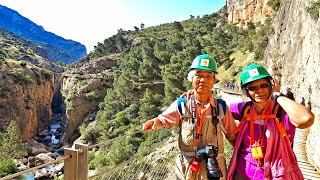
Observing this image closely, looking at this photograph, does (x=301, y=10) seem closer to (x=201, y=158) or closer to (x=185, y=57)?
(x=201, y=158)

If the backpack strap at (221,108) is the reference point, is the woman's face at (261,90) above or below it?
above

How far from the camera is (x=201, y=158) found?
8.24ft

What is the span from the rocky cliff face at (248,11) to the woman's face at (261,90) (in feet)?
139

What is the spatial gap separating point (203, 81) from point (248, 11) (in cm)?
4920

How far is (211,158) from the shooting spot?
8.09ft

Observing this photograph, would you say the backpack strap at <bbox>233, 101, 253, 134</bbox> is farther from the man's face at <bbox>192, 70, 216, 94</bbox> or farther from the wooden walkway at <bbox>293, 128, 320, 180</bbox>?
the wooden walkway at <bbox>293, 128, 320, 180</bbox>

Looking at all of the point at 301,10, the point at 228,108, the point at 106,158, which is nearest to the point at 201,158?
the point at 228,108

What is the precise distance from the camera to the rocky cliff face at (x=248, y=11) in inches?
1675

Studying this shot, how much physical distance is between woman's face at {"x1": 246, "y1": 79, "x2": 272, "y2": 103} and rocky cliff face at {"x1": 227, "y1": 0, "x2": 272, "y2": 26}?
4240 centimetres

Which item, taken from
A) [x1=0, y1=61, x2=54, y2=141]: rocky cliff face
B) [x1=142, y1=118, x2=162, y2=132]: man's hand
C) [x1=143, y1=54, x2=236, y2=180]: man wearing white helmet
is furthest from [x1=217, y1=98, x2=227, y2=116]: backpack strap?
[x1=0, y1=61, x2=54, y2=141]: rocky cliff face

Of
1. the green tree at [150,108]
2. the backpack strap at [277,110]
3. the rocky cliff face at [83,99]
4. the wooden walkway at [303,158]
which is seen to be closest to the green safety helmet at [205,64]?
the backpack strap at [277,110]

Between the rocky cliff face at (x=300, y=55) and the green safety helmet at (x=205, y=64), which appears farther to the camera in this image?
the rocky cliff face at (x=300, y=55)

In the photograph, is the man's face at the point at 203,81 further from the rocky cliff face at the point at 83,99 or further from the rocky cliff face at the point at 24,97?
the rocky cliff face at the point at 83,99

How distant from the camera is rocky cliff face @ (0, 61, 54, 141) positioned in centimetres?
4489
